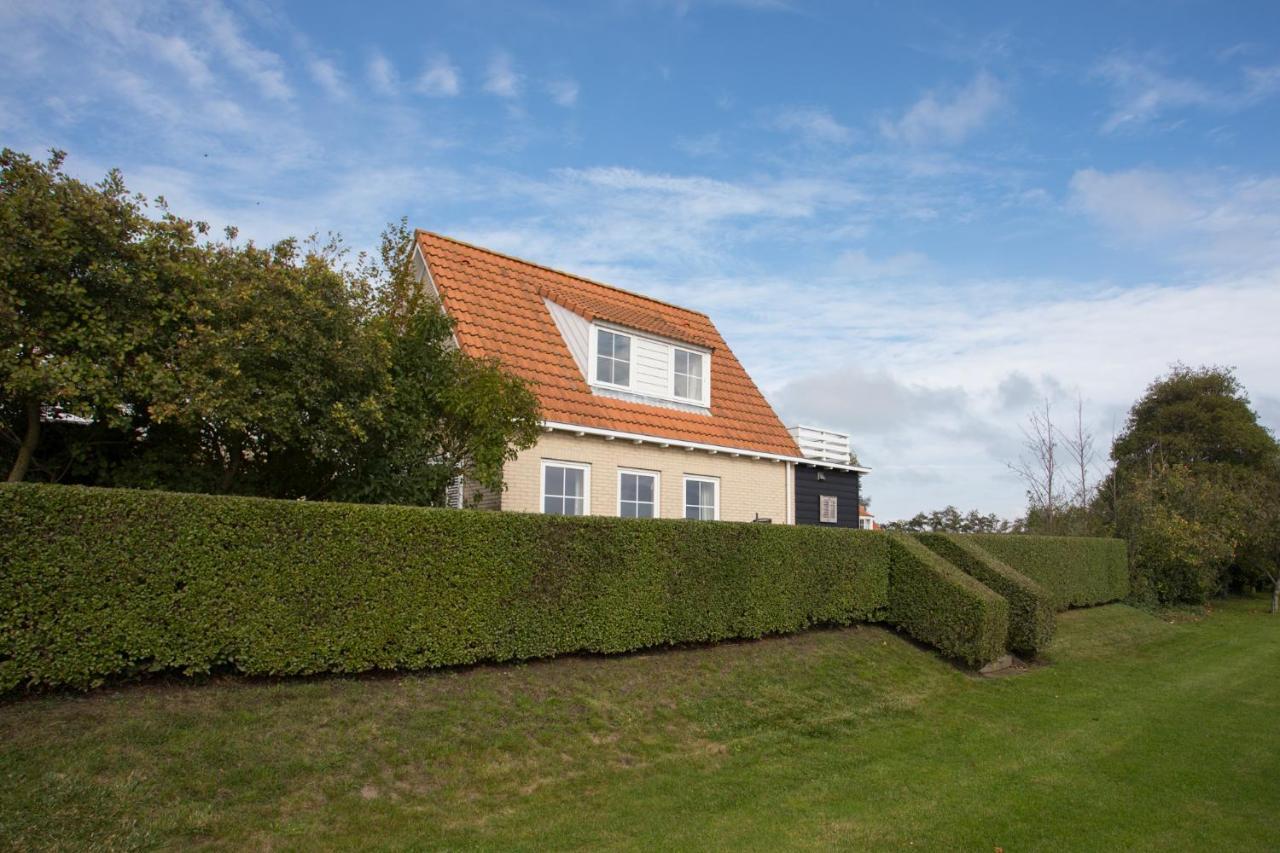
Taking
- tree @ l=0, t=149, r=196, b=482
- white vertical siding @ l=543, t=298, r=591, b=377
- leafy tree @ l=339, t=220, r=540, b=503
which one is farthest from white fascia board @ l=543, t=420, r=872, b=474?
tree @ l=0, t=149, r=196, b=482

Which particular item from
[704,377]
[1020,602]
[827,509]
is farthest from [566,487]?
[1020,602]

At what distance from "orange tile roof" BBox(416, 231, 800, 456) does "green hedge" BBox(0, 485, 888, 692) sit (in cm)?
451

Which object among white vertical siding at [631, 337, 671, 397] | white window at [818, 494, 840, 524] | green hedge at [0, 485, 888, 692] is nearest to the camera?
green hedge at [0, 485, 888, 692]

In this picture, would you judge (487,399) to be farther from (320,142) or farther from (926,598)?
(926,598)

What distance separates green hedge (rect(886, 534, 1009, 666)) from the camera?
1641 centimetres

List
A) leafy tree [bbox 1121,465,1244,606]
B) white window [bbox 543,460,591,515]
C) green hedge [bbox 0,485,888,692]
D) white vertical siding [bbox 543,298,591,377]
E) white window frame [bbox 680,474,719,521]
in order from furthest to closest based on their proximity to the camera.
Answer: leafy tree [bbox 1121,465,1244,606], white window frame [bbox 680,474,719,521], white vertical siding [bbox 543,298,591,377], white window [bbox 543,460,591,515], green hedge [bbox 0,485,888,692]

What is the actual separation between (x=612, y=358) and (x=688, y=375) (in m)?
2.50

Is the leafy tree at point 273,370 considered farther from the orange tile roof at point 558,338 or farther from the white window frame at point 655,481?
the white window frame at point 655,481

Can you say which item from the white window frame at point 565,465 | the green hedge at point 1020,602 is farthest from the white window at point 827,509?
the white window frame at point 565,465

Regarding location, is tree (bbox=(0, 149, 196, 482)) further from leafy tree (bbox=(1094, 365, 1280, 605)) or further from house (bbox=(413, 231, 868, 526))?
leafy tree (bbox=(1094, 365, 1280, 605))

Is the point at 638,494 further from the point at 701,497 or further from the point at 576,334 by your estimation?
the point at 576,334

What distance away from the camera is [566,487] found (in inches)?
667

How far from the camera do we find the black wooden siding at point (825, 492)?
2222 centimetres

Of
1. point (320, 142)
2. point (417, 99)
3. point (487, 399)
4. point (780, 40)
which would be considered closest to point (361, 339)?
point (487, 399)
